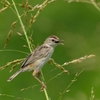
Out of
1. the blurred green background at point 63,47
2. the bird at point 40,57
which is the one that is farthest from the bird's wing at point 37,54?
the blurred green background at point 63,47

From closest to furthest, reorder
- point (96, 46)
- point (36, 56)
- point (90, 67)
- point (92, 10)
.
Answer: point (36, 56), point (90, 67), point (96, 46), point (92, 10)

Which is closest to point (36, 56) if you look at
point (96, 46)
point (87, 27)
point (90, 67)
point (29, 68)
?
point (29, 68)

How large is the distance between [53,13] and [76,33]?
1720 mm

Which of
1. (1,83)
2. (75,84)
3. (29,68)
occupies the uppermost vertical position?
(29,68)

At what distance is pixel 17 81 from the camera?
1143 centimetres

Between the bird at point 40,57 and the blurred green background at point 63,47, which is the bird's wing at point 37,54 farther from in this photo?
the blurred green background at point 63,47

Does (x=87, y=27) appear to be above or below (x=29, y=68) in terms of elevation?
below

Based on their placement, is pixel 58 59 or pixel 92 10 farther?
pixel 92 10

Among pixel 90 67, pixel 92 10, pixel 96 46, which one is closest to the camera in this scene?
pixel 90 67

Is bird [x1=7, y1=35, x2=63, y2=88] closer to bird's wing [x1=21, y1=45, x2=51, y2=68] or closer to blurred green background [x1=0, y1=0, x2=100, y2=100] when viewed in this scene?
bird's wing [x1=21, y1=45, x2=51, y2=68]

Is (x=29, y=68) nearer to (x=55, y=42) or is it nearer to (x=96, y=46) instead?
(x=55, y=42)

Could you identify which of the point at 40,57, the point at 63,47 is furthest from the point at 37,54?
the point at 63,47

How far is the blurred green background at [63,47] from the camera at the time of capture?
10.8 m

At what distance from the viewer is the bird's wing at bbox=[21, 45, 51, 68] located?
6.76 meters
